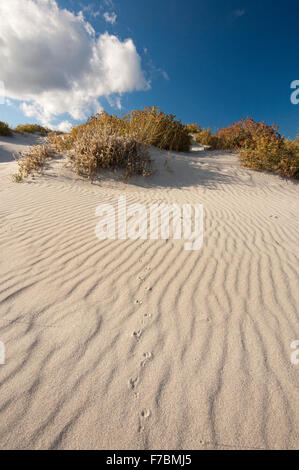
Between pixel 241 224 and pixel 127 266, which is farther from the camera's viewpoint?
pixel 241 224

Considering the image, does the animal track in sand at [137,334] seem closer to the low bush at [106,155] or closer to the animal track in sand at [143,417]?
the animal track in sand at [143,417]

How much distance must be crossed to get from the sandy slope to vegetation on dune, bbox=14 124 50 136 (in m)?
17.3

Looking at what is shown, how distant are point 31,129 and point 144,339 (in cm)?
2114

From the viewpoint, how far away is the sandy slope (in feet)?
4.08

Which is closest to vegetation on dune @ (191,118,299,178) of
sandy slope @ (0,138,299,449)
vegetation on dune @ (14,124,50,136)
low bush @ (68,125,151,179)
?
low bush @ (68,125,151,179)

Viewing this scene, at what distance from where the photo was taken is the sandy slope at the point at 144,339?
1.24 metres

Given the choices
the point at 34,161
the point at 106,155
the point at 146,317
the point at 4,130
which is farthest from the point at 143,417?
the point at 4,130

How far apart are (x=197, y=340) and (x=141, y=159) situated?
6191 millimetres

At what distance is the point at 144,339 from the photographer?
1721 millimetres

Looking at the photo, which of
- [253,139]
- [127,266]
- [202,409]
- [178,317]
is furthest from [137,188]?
A: [253,139]

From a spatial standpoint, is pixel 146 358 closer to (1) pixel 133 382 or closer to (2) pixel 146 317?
(1) pixel 133 382

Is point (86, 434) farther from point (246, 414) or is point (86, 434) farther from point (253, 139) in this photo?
point (253, 139)

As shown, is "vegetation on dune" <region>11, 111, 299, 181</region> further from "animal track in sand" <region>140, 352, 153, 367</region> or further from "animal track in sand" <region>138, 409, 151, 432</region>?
"animal track in sand" <region>138, 409, 151, 432</region>
